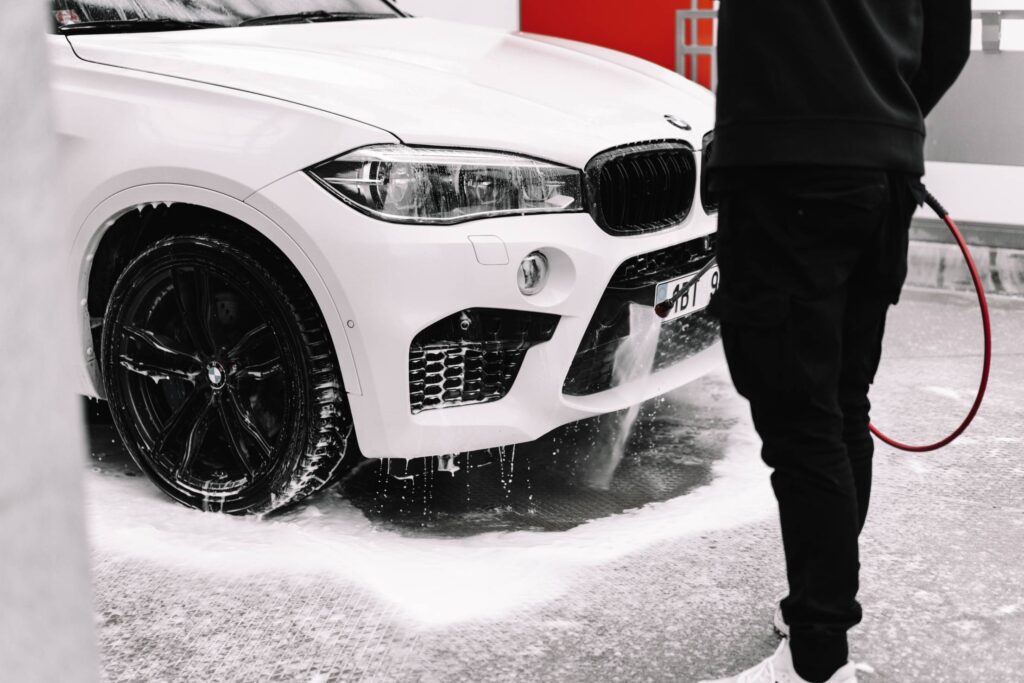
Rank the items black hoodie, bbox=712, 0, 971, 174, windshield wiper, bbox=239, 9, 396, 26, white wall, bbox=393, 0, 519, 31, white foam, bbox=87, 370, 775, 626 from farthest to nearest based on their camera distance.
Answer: white wall, bbox=393, 0, 519, 31 < windshield wiper, bbox=239, 9, 396, 26 < white foam, bbox=87, 370, 775, 626 < black hoodie, bbox=712, 0, 971, 174

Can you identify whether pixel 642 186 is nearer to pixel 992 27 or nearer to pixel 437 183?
pixel 437 183

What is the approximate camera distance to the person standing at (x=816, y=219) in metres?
1.87

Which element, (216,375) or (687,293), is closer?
(216,375)

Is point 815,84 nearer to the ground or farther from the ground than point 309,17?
nearer to the ground

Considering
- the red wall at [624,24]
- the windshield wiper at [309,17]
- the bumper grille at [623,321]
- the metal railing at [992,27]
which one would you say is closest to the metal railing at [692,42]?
the red wall at [624,24]

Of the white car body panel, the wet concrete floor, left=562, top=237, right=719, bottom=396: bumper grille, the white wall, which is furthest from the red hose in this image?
the white wall

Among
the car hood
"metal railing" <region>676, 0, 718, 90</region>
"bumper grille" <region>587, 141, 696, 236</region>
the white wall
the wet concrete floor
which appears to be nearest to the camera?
the wet concrete floor

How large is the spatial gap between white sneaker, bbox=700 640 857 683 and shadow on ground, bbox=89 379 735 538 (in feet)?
3.10

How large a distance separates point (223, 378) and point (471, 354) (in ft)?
2.25

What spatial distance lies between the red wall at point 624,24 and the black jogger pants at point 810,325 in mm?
6872

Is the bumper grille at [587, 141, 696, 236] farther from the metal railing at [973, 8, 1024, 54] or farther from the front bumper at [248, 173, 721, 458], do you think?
the metal railing at [973, 8, 1024, 54]

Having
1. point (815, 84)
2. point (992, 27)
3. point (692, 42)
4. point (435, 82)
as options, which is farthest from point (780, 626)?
point (692, 42)

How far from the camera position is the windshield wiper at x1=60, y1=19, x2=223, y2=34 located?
131 inches

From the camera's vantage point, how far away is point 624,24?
9078mm
